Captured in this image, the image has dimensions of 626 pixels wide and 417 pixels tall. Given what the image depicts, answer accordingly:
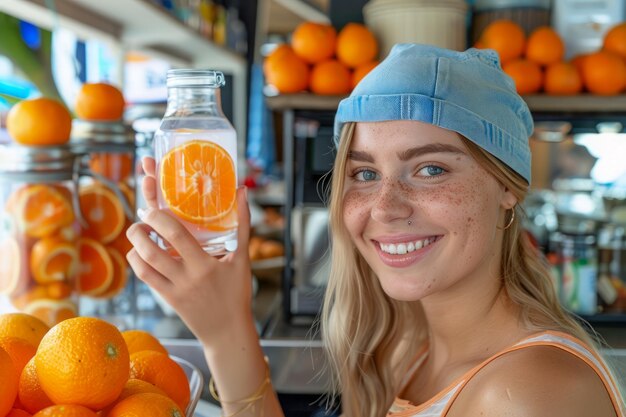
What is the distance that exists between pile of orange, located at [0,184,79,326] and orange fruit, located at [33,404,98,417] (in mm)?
637

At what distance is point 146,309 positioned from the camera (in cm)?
202

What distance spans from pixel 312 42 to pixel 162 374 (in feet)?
4.54

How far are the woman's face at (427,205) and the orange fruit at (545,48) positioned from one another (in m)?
1.08

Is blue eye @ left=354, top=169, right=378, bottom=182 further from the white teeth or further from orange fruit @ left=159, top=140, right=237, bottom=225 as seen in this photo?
orange fruit @ left=159, top=140, right=237, bottom=225

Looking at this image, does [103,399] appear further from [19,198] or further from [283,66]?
[283,66]

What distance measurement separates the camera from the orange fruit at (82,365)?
0.82 meters

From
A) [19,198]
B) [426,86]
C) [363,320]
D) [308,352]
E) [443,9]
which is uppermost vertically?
[443,9]

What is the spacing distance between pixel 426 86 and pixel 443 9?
42.5 inches

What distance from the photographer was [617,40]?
2.07 m

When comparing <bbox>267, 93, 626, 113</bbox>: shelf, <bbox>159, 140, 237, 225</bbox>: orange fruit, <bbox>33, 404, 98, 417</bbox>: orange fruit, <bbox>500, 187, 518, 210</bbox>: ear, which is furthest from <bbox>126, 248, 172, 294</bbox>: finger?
<bbox>267, 93, 626, 113</bbox>: shelf

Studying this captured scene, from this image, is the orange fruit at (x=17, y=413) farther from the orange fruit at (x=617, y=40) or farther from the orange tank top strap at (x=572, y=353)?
the orange fruit at (x=617, y=40)

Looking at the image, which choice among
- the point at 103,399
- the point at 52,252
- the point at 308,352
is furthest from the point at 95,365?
the point at 308,352

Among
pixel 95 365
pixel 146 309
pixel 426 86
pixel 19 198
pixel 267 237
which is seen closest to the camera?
pixel 95 365

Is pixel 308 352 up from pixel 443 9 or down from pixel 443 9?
down
